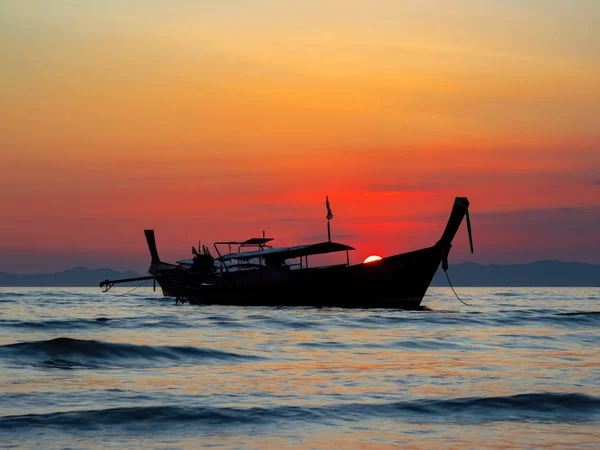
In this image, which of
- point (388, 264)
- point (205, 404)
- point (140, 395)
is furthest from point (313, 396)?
point (388, 264)

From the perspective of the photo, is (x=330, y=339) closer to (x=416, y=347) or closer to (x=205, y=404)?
(x=416, y=347)

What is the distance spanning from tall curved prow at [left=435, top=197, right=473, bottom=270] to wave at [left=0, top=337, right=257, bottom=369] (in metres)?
25.4

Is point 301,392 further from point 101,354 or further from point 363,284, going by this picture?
point 363,284

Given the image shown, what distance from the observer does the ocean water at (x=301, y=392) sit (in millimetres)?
11359

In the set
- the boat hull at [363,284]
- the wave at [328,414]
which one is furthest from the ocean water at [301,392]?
the boat hull at [363,284]

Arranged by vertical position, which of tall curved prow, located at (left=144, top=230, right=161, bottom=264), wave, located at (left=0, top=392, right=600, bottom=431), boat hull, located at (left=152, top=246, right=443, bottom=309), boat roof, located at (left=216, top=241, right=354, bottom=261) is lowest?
wave, located at (left=0, top=392, right=600, bottom=431)

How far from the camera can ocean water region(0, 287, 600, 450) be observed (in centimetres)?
1136

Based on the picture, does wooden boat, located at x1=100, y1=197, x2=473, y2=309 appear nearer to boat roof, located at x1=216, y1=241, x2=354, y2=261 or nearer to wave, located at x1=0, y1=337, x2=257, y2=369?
boat roof, located at x1=216, y1=241, x2=354, y2=261

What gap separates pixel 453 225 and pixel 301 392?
33.3m

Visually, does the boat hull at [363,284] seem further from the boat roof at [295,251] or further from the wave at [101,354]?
the wave at [101,354]

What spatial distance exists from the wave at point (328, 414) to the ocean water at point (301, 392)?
0.03 meters

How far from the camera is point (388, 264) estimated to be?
1838 inches

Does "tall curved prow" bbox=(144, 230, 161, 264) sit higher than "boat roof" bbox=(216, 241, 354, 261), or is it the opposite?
"tall curved prow" bbox=(144, 230, 161, 264)

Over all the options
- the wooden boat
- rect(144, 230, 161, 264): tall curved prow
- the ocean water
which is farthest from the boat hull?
rect(144, 230, 161, 264): tall curved prow
